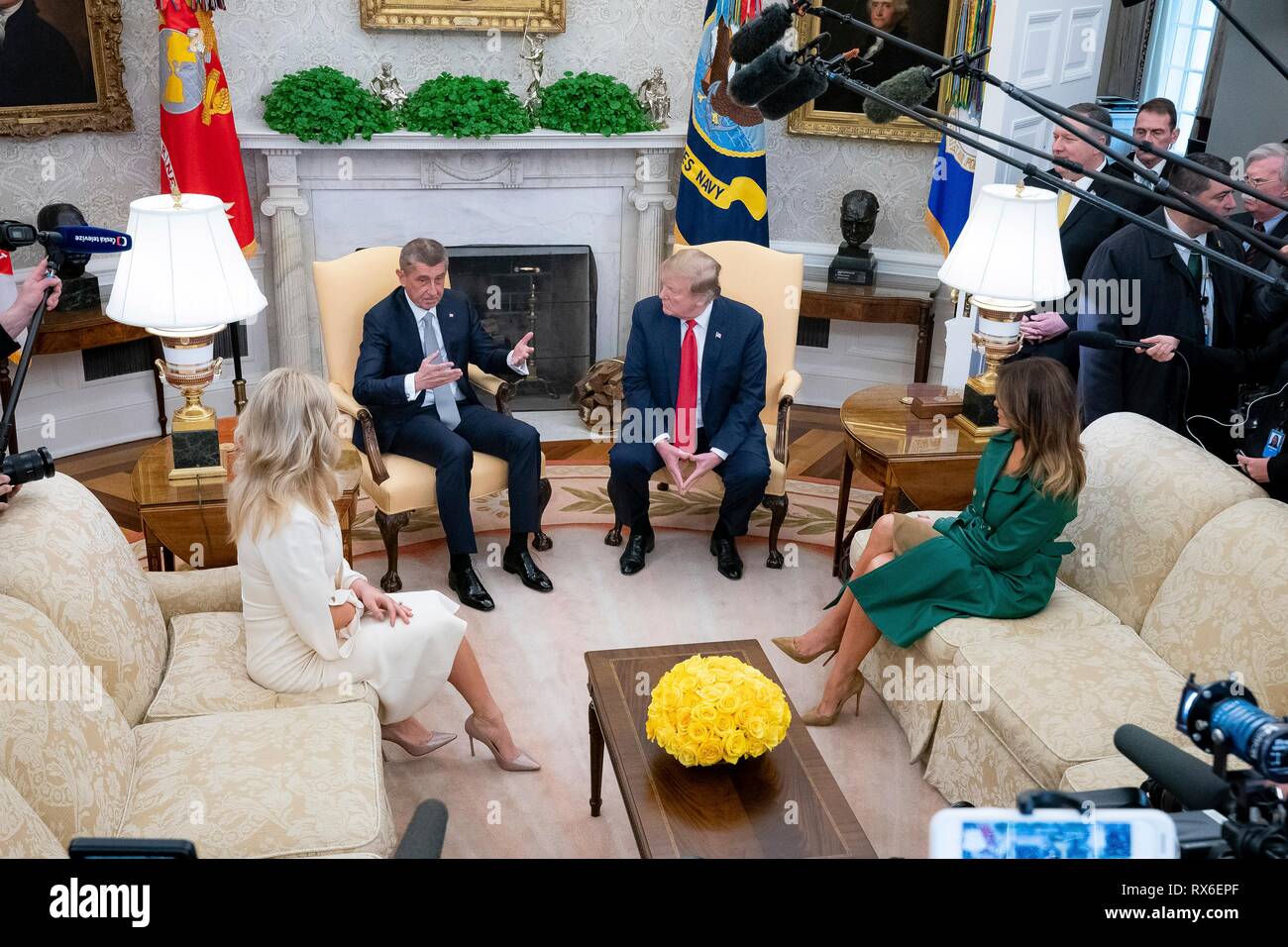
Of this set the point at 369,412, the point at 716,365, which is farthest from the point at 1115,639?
the point at 369,412

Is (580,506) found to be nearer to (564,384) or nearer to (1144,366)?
(564,384)

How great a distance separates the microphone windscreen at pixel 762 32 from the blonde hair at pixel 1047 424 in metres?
1.82

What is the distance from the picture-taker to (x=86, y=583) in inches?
119

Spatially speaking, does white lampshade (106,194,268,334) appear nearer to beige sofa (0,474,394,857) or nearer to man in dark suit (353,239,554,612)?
beige sofa (0,474,394,857)

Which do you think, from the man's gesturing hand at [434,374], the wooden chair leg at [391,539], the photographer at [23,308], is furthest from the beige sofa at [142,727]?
the man's gesturing hand at [434,374]

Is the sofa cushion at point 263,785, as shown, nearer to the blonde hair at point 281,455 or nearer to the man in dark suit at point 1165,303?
the blonde hair at point 281,455

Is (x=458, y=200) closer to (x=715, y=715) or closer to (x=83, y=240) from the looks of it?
(x=83, y=240)

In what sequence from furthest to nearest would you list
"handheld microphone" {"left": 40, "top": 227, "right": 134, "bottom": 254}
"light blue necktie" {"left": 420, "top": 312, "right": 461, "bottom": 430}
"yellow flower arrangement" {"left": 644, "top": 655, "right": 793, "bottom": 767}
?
1. "light blue necktie" {"left": 420, "top": 312, "right": 461, "bottom": 430}
2. "handheld microphone" {"left": 40, "top": 227, "right": 134, "bottom": 254}
3. "yellow flower arrangement" {"left": 644, "top": 655, "right": 793, "bottom": 767}

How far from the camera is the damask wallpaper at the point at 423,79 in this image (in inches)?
230

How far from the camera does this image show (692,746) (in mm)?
2900

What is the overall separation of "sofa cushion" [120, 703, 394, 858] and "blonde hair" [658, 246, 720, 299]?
7.68 ft

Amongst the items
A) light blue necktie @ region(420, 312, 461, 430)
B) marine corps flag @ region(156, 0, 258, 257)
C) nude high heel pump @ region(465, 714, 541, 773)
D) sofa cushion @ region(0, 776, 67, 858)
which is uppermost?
marine corps flag @ region(156, 0, 258, 257)

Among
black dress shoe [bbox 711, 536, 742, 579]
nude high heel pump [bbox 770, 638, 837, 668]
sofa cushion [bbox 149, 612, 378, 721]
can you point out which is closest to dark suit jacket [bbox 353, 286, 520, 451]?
black dress shoe [bbox 711, 536, 742, 579]

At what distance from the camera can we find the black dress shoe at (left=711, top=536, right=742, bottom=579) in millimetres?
4922
